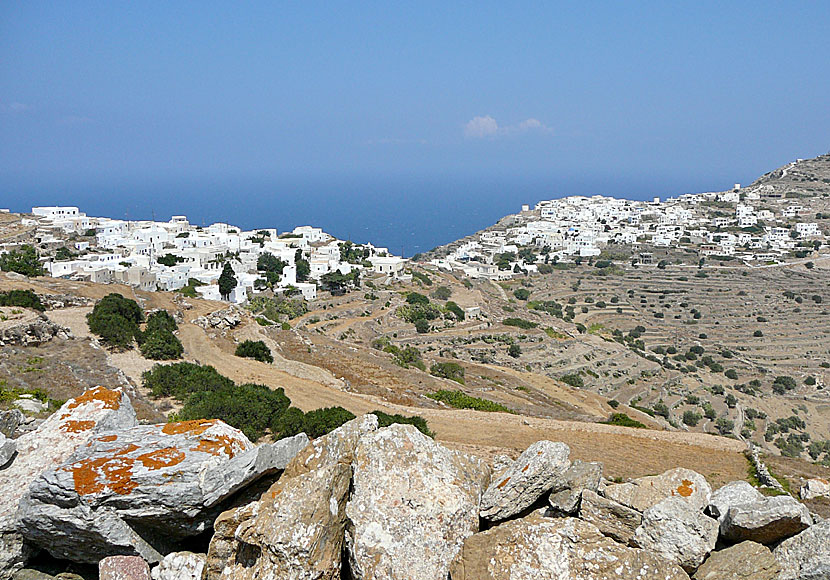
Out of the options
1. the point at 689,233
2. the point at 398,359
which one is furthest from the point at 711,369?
the point at 689,233

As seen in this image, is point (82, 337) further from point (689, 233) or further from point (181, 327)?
point (689, 233)

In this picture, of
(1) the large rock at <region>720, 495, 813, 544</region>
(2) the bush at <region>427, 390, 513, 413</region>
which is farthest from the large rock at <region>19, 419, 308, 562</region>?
(2) the bush at <region>427, 390, 513, 413</region>

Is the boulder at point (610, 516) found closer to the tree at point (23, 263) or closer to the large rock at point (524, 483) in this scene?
the large rock at point (524, 483)

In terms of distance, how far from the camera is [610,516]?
17.4 feet

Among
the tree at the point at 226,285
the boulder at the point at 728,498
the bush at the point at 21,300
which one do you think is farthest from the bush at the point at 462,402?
the tree at the point at 226,285

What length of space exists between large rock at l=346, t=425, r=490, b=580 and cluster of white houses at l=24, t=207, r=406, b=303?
36870 mm

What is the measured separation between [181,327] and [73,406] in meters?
20.8

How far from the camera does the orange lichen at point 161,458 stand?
5.18 meters

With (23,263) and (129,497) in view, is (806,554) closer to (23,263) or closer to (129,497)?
(129,497)

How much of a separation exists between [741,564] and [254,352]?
2067cm

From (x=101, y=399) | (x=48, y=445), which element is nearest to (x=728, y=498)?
(x=101, y=399)

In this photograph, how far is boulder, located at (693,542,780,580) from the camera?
4.68 m

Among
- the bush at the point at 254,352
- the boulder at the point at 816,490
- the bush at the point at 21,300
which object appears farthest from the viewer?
the bush at the point at 254,352

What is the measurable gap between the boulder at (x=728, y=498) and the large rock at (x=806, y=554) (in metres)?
0.62
